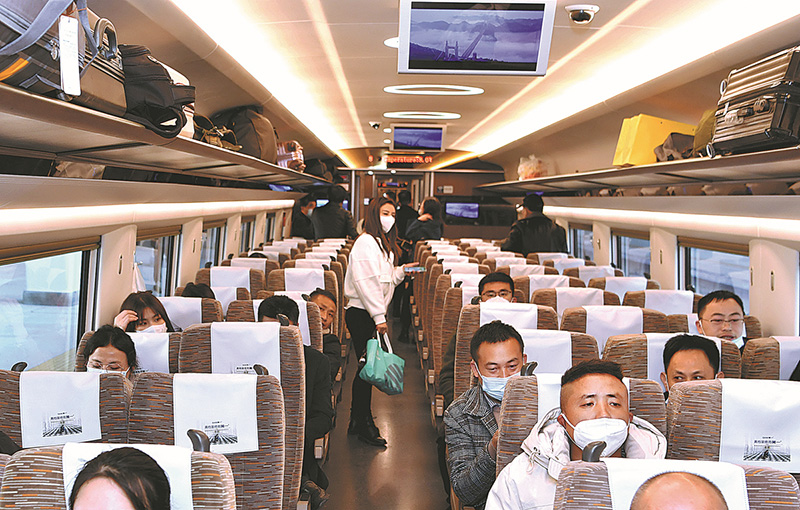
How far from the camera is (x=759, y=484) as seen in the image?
1856 mm

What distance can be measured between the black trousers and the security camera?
2.90m

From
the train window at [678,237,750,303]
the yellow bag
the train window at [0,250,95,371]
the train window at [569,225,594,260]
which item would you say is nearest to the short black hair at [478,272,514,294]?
the train window at [678,237,750,303]

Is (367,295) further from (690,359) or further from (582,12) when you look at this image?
(690,359)

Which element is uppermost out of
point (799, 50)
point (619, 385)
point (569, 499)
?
point (799, 50)

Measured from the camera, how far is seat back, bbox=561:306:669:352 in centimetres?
455

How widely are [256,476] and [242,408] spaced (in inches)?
11.2

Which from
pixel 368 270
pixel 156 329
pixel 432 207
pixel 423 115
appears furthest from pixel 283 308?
pixel 432 207

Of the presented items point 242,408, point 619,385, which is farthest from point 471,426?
point 242,408

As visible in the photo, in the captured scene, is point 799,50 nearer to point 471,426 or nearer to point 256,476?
point 471,426

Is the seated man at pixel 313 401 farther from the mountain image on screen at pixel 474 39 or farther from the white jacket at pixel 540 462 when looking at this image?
the mountain image on screen at pixel 474 39

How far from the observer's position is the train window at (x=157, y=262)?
7.37m

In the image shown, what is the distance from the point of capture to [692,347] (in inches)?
143

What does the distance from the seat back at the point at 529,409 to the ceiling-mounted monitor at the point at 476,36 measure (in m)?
2.91

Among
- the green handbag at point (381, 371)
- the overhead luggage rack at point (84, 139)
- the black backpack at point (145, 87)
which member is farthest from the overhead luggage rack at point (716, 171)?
the overhead luggage rack at point (84, 139)
